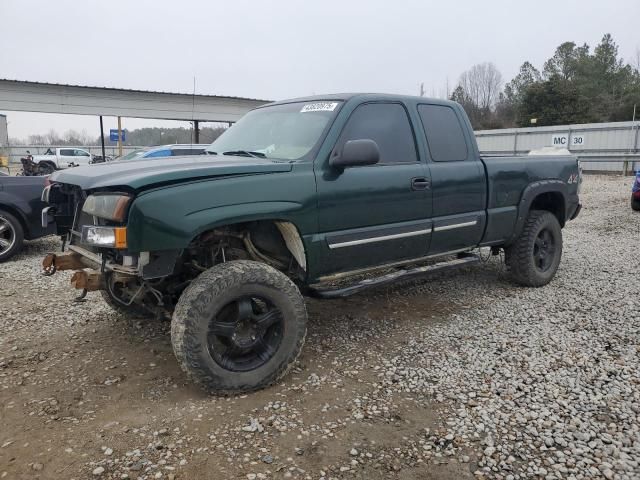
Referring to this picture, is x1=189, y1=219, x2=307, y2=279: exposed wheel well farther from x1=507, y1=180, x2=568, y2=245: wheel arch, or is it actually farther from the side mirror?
x1=507, y1=180, x2=568, y2=245: wheel arch

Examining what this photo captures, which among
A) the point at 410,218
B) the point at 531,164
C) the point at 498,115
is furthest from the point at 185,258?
the point at 498,115

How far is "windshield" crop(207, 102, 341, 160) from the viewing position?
146 inches

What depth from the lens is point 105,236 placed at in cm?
288

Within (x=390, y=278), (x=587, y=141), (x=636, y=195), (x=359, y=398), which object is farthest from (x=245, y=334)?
(x=587, y=141)

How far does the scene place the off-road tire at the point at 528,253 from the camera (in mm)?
5250

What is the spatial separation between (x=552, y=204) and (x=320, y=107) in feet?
10.8

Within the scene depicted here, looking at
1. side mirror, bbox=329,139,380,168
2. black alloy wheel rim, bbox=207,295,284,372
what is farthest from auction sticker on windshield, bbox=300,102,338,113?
black alloy wheel rim, bbox=207,295,284,372

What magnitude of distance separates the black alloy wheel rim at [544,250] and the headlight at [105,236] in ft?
14.3

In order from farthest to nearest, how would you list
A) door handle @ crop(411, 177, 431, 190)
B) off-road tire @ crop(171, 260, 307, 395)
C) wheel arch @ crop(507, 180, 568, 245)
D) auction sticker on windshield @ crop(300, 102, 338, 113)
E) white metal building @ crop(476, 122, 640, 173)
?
white metal building @ crop(476, 122, 640, 173), wheel arch @ crop(507, 180, 568, 245), door handle @ crop(411, 177, 431, 190), auction sticker on windshield @ crop(300, 102, 338, 113), off-road tire @ crop(171, 260, 307, 395)

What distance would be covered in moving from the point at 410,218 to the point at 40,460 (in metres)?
2.97

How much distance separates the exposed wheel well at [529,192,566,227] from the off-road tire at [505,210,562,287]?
146 millimetres

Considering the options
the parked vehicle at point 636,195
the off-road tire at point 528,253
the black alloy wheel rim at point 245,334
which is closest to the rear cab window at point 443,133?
the off-road tire at point 528,253

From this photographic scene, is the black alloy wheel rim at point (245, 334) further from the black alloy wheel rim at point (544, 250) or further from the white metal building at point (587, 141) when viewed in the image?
the white metal building at point (587, 141)

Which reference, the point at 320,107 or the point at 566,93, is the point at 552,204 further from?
the point at 566,93
